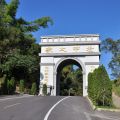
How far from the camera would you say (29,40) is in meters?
55.5

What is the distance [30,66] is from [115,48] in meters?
15.7

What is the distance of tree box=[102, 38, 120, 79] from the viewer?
5562cm

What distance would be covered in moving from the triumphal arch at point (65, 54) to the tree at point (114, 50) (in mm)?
2541

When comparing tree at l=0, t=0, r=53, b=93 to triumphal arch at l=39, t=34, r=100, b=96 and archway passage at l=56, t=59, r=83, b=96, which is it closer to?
triumphal arch at l=39, t=34, r=100, b=96

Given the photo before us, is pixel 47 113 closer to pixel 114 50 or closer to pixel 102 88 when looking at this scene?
pixel 102 88

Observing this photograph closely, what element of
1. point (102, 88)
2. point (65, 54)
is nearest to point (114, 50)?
point (65, 54)

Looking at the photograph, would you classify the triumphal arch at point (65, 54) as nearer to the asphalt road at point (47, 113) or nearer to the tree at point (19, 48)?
the tree at point (19, 48)

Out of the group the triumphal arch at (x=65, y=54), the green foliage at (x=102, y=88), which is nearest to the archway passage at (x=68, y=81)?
the triumphal arch at (x=65, y=54)

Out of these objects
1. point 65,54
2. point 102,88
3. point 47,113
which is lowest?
point 47,113

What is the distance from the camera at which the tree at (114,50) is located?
55625 millimetres

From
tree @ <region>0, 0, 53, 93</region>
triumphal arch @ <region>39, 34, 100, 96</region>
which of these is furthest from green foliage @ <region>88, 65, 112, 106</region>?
triumphal arch @ <region>39, 34, 100, 96</region>

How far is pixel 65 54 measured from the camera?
5650 cm

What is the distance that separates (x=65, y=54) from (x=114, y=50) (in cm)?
901

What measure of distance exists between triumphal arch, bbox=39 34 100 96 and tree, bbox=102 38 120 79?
2541 millimetres
